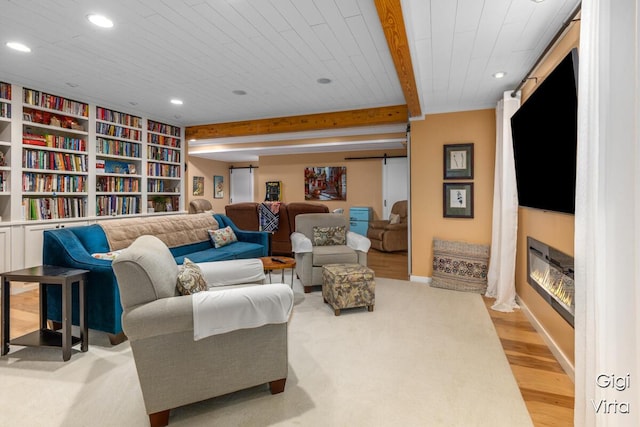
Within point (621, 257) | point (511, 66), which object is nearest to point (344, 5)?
point (511, 66)

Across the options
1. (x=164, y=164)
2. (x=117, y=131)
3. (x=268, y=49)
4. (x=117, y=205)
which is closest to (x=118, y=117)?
(x=117, y=131)

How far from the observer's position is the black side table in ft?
7.74

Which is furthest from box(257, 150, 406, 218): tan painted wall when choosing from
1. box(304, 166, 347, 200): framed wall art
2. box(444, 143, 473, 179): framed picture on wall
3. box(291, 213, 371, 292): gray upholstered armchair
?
box(291, 213, 371, 292): gray upholstered armchair

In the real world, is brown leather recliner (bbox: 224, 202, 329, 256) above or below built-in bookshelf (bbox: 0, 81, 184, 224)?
below

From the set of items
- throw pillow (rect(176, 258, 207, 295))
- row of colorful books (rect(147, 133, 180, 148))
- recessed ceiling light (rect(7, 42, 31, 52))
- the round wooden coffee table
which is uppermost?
recessed ceiling light (rect(7, 42, 31, 52))

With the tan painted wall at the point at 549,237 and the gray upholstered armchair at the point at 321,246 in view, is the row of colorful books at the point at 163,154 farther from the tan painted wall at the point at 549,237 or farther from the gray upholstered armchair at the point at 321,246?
the tan painted wall at the point at 549,237

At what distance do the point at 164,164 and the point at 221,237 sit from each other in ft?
7.83

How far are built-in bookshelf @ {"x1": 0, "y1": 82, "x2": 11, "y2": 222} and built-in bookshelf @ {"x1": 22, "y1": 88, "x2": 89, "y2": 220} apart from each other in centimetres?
13

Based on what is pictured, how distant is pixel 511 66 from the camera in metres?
3.01

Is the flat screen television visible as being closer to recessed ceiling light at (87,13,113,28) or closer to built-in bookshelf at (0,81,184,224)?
recessed ceiling light at (87,13,113,28)

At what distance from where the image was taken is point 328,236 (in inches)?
173

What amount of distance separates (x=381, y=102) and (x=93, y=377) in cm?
427

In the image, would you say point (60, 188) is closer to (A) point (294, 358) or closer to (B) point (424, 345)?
(A) point (294, 358)

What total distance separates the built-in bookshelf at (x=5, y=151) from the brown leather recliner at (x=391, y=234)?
18.9 feet
